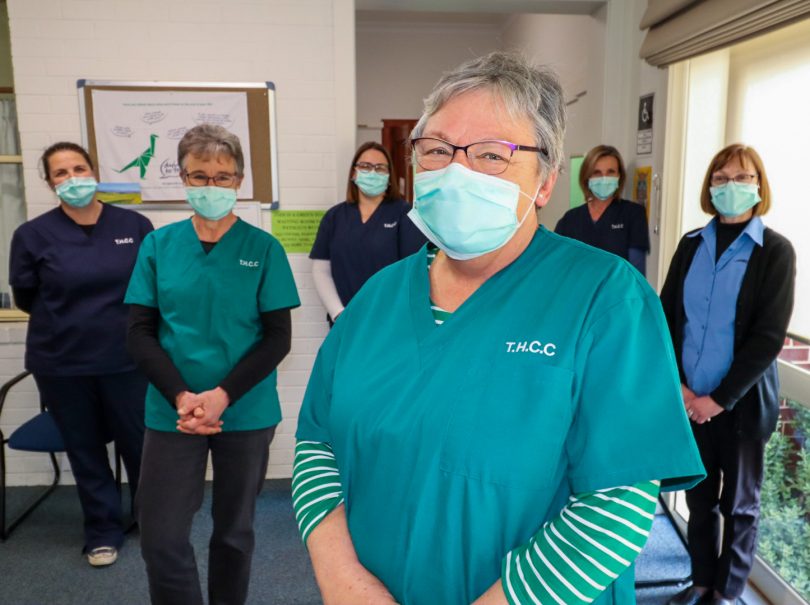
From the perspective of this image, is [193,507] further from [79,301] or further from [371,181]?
[371,181]

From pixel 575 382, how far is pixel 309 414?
18.9 inches

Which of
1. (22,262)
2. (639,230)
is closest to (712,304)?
(639,230)

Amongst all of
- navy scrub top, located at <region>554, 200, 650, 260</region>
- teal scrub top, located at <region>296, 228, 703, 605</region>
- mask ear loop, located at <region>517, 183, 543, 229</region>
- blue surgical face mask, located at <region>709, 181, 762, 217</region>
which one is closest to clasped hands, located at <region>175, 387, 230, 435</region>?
teal scrub top, located at <region>296, 228, 703, 605</region>

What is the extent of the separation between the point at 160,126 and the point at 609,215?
219 cm

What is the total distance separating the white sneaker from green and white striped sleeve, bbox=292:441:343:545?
196 centimetres

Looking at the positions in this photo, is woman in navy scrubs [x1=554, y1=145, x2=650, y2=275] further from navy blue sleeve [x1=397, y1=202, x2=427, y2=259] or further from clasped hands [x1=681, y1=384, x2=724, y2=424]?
clasped hands [x1=681, y1=384, x2=724, y2=424]

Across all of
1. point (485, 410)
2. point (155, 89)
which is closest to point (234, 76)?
point (155, 89)

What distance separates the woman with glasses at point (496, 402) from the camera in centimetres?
83

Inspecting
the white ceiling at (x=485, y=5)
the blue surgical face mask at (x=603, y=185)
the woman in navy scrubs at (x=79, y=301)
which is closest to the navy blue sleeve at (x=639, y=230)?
the blue surgical face mask at (x=603, y=185)

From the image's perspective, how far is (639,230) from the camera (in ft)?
9.70

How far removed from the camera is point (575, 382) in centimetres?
86

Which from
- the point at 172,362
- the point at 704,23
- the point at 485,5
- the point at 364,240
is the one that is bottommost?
the point at 172,362

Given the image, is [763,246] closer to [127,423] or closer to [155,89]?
[127,423]

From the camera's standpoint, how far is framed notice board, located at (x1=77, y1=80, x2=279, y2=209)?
3.14 metres
